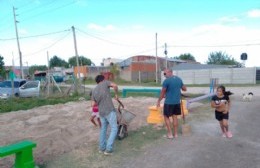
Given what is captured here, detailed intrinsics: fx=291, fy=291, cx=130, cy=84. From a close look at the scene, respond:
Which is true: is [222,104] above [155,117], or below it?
above

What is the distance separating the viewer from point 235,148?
6.12 meters

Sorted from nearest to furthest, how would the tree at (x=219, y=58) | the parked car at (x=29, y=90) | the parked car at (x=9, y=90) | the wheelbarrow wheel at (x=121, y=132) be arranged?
the wheelbarrow wheel at (x=121, y=132) → the parked car at (x=9, y=90) → the parked car at (x=29, y=90) → the tree at (x=219, y=58)

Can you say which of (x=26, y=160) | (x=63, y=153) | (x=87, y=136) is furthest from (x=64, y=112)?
(x=26, y=160)

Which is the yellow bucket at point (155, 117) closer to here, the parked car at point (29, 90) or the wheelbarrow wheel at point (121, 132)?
the wheelbarrow wheel at point (121, 132)

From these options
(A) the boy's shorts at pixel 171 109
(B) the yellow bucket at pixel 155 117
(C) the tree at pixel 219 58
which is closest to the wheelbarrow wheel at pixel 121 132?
(A) the boy's shorts at pixel 171 109

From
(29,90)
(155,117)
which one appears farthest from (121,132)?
(29,90)

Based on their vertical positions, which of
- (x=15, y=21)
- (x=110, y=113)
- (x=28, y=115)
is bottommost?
(x=28, y=115)

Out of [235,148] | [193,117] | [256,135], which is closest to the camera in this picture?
[235,148]

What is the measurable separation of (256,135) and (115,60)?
69958mm

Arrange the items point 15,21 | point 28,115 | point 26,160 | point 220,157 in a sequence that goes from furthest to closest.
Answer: point 15,21 → point 28,115 → point 220,157 → point 26,160

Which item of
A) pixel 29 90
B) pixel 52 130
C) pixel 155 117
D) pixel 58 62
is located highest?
pixel 58 62

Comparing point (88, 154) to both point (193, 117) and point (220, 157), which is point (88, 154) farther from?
point (193, 117)

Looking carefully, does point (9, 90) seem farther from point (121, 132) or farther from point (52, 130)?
point (121, 132)

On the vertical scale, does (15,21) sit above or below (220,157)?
above
